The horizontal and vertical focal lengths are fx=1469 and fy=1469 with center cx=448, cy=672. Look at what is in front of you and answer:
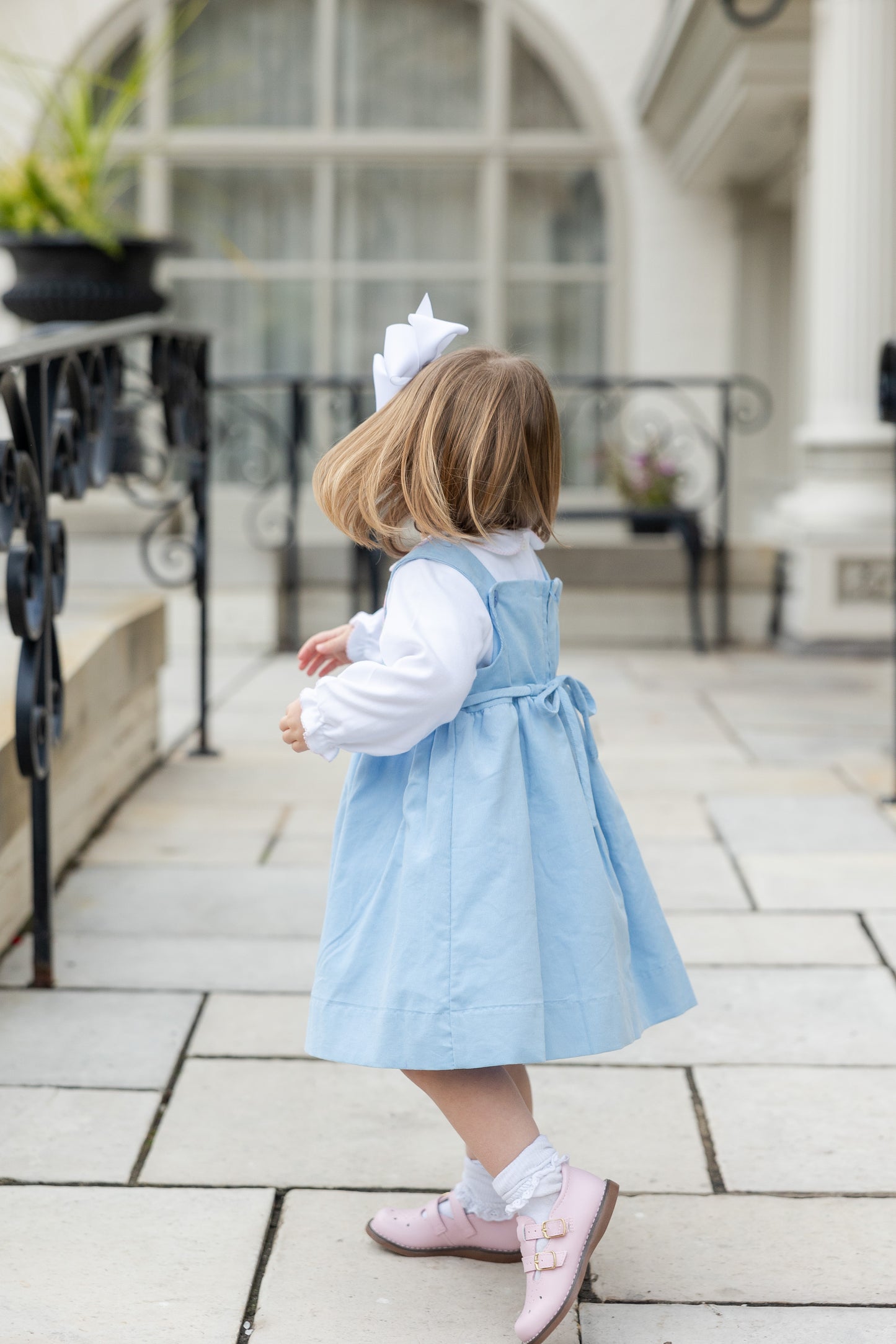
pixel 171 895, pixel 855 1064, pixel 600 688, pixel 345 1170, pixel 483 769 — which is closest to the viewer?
pixel 483 769

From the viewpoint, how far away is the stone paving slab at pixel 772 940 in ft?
8.41

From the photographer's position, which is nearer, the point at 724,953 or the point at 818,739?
the point at 724,953

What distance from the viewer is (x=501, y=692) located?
1.54 m

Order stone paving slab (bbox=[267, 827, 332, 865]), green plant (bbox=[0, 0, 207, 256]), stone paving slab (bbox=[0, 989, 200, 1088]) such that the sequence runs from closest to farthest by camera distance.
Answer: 1. stone paving slab (bbox=[0, 989, 200, 1088])
2. stone paving slab (bbox=[267, 827, 332, 865])
3. green plant (bbox=[0, 0, 207, 256])

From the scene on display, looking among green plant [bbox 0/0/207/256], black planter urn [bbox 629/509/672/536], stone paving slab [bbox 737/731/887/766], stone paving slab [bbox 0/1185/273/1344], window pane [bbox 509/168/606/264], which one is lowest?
stone paving slab [bbox 0/1185/273/1344]

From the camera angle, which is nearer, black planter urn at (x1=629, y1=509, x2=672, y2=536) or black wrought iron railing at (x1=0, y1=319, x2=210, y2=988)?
black wrought iron railing at (x1=0, y1=319, x2=210, y2=988)

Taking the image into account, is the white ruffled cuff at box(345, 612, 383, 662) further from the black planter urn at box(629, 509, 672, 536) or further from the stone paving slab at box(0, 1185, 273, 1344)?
the black planter urn at box(629, 509, 672, 536)

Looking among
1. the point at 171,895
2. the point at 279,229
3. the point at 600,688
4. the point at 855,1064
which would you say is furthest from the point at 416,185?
the point at 855,1064

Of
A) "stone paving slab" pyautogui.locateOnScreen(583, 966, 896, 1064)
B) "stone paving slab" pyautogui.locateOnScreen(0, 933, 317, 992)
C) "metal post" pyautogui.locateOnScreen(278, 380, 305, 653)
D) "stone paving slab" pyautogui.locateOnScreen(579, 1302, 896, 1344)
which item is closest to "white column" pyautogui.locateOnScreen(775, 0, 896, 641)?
"metal post" pyautogui.locateOnScreen(278, 380, 305, 653)

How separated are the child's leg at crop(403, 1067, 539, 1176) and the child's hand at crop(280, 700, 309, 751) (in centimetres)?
35

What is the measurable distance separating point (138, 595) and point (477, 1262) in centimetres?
266

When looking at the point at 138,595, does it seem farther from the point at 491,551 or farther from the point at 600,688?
the point at 491,551

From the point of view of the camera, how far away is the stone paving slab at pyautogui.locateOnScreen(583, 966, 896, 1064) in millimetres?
2186

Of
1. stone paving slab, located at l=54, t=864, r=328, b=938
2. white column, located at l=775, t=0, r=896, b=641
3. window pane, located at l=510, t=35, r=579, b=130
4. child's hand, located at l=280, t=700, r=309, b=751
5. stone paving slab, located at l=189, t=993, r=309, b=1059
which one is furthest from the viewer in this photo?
window pane, located at l=510, t=35, r=579, b=130
